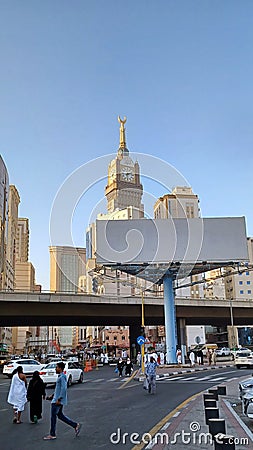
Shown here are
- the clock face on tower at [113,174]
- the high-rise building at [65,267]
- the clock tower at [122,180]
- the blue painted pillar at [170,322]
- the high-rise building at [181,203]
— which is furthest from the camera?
the clock face on tower at [113,174]

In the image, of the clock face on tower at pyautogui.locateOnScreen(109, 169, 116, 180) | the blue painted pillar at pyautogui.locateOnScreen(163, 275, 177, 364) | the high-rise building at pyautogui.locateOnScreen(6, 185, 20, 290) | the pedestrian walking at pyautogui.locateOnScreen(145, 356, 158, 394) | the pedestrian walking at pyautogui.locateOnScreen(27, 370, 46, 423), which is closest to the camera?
the pedestrian walking at pyautogui.locateOnScreen(27, 370, 46, 423)

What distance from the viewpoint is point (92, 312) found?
52312mm

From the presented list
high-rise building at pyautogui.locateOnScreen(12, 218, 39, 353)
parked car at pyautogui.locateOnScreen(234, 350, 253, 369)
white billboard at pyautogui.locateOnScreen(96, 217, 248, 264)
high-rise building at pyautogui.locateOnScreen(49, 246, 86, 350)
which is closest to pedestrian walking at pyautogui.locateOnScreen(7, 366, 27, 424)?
white billboard at pyautogui.locateOnScreen(96, 217, 248, 264)

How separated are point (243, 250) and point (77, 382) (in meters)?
19.0

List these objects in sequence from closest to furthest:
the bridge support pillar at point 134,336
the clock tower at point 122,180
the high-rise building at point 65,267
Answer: the bridge support pillar at point 134,336 → the high-rise building at point 65,267 → the clock tower at point 122,180

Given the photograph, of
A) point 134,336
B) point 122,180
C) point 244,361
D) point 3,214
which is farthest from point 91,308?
point 122,180

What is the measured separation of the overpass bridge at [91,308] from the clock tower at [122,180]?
107912mm

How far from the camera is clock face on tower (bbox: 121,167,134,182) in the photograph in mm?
174775

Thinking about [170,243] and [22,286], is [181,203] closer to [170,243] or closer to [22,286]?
[22,286]

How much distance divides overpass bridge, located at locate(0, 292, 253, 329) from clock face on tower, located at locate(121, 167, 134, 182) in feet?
369

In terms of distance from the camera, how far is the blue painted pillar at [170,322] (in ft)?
138

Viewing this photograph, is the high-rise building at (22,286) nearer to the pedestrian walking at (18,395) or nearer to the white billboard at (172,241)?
the white billboard at (172,241)

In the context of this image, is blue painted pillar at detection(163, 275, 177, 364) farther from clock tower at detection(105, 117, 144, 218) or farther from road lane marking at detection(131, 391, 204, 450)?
clock tower at detection(105, 117, 144, 218)

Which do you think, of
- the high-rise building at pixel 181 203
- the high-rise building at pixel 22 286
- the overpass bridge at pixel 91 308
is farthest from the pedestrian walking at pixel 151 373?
the high-rise building at pixel 181 203
